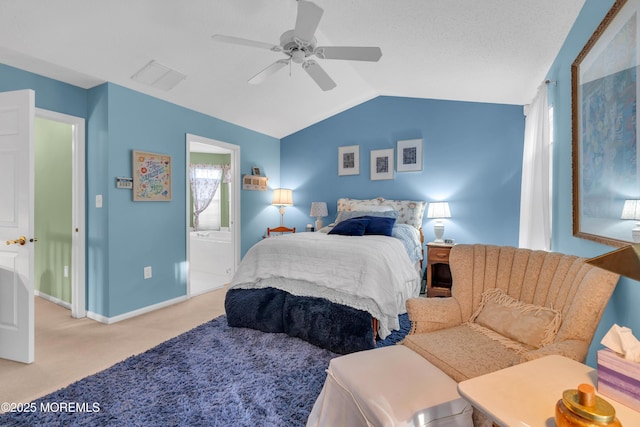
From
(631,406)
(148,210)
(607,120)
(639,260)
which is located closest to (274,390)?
(631,406)

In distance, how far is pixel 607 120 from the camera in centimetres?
140

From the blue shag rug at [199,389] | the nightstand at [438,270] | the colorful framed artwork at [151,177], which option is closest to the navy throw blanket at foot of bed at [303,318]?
the blue shag rug at [199,389]

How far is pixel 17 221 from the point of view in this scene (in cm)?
231

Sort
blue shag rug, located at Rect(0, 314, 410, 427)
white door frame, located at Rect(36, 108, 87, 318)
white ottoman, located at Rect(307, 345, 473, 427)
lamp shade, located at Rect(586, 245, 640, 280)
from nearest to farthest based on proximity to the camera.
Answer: lamp shade, located at Rect(586, 245, 640, 280), white ottoman, located at Rect(307, 345, 473, 427), blue shag rug, located at Rect(0, 314, 410, 427), white door frame, located at Rect(36, 108, 87, 318)

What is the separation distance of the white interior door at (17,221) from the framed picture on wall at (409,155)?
156 inches

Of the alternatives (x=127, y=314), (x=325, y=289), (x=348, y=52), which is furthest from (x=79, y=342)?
(x=348, y=52)

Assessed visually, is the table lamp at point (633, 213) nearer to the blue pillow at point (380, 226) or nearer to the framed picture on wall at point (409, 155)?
the blue pillow at point (380, 226)

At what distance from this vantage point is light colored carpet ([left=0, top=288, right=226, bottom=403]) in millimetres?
2086

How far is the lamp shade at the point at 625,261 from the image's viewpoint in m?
0.67

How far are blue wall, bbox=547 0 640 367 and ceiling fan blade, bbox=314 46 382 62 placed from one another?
3.91 feet

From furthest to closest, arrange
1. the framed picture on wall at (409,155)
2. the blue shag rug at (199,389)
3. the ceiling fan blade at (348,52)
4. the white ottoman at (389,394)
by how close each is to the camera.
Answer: the framed picture on wall at (409,155), the ceiling fan blade at (348,52), the blue shag rug at (199,389), the white ottoman at (389,394)

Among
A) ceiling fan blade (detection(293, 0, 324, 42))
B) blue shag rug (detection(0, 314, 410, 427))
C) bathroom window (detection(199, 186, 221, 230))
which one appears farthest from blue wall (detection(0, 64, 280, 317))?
bathroom window (detection(199, 186, 221, 230))

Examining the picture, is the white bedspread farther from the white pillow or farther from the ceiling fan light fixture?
the ceiling fan light fixture

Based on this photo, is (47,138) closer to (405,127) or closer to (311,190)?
(311,190)
